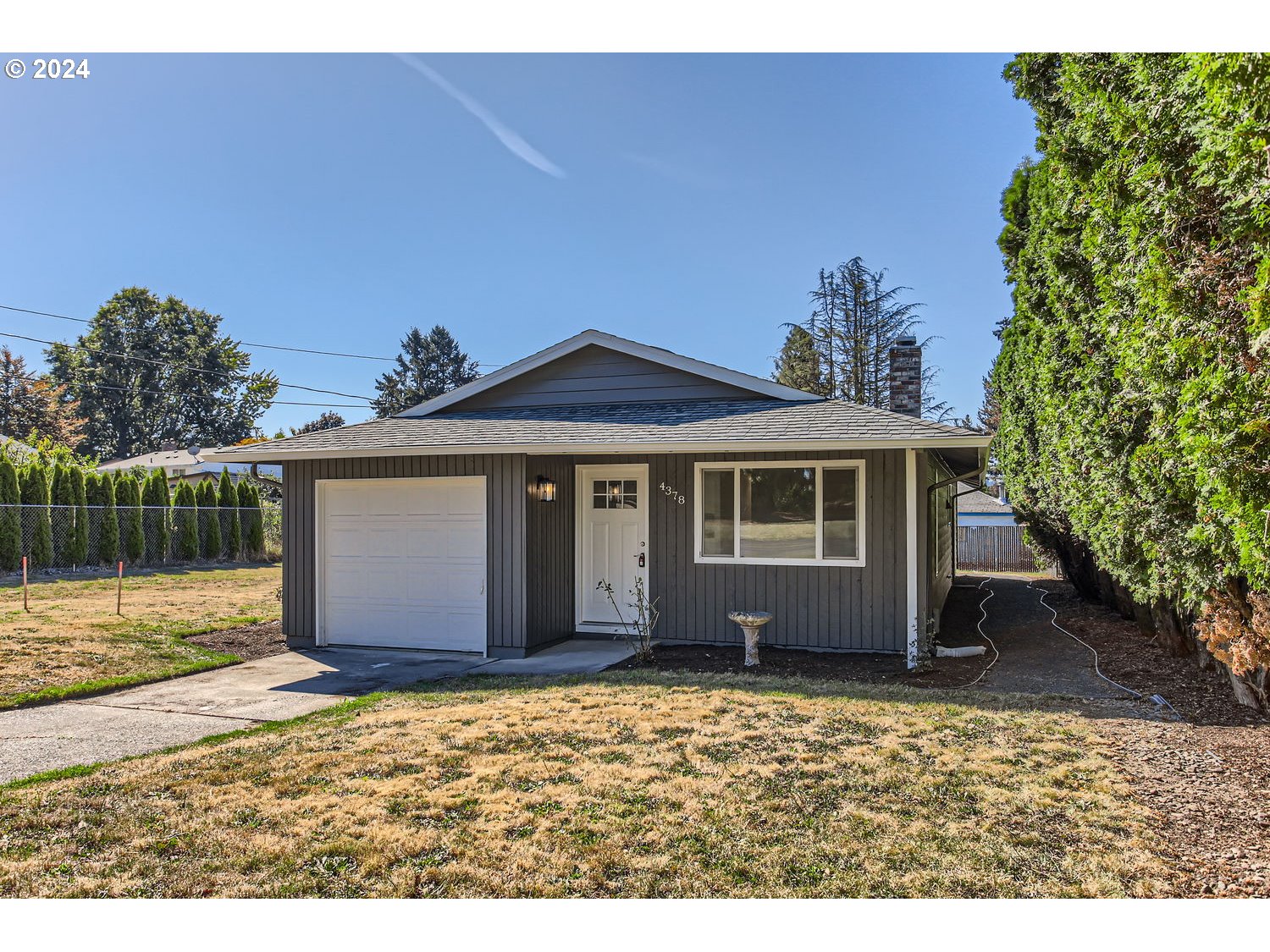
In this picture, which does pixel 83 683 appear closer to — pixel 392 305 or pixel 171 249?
pixel 171 249

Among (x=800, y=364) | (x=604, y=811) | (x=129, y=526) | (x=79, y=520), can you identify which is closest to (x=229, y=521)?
(x=129, y=526)

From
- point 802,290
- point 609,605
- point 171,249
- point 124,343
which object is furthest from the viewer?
point 124,343

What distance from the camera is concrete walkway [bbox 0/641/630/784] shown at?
5.31 meters

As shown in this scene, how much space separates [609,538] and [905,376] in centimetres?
513

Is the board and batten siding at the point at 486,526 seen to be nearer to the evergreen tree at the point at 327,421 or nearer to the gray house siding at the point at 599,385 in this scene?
the gray house siding at the point at 599,385

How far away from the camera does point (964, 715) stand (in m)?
5.79

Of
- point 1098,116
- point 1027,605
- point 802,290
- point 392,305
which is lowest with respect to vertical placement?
point 1027,605

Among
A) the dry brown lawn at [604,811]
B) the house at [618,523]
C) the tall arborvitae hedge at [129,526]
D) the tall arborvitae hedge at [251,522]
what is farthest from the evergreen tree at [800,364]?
the dry brown lawn at [604,811]

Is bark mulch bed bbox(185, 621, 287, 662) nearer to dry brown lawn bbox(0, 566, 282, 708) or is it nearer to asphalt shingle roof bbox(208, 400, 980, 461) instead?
dry brown lawn bbox(0, 566, 282, 708)

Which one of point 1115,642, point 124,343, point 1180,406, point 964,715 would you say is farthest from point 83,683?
A: point 124,343

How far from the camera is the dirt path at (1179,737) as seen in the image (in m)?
3.33

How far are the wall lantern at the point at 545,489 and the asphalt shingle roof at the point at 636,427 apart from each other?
0.55 meters

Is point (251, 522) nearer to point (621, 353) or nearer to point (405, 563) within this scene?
point (405, 563)

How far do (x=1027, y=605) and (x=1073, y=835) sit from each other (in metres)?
10.5
